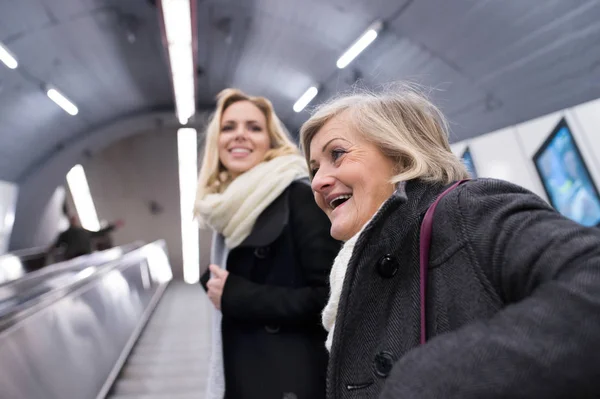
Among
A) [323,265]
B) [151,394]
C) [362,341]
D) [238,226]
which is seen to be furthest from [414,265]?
[151,394]

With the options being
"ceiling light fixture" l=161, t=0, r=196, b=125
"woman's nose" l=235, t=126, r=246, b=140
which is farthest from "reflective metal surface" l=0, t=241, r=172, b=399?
"ceiling light fixture" l=161, t=0, r=196, b=125

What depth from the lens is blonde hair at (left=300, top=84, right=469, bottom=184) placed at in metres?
0.75

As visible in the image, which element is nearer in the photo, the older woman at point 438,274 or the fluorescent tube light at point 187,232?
the older woman at point 438,274

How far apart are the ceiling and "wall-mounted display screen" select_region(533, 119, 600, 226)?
1.67 feet

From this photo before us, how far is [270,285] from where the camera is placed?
1.17 metres

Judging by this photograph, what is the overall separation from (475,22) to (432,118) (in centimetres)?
354

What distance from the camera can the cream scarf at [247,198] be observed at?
1.28 meters

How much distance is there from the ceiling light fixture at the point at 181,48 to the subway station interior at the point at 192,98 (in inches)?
1.0

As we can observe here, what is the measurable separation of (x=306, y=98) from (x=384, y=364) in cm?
633

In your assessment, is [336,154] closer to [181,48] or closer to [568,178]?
[568,178]

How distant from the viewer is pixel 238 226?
4.26 feet

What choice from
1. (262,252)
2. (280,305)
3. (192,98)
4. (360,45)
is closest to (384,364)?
(280,305)

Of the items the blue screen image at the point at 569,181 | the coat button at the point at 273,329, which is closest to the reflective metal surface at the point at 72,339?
the coat button at the point at 273,329

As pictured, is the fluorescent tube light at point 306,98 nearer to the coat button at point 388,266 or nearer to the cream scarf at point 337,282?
the cream scarf at point 337,282
